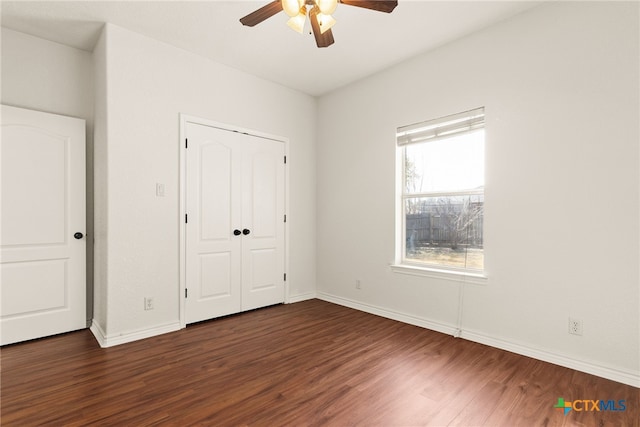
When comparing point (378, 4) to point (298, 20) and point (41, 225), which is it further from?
point (41, 225)

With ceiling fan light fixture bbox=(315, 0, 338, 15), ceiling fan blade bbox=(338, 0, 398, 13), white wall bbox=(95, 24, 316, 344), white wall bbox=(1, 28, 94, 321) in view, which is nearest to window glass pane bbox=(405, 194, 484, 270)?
ceiling fan blade bbox=(338, 0, 398, 13)

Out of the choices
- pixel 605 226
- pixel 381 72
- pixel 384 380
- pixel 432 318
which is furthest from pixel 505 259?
pixel 381 72

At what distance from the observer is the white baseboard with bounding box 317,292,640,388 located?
2.37 meters

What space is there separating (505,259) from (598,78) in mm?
1576

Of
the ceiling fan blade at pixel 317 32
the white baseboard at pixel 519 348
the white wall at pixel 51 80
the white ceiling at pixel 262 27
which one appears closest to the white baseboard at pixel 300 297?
the white baseboard at pixel 519 348

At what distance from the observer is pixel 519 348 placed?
2.84 meters

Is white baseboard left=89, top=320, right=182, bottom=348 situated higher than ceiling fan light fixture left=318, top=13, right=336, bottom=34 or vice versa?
ceiling fan light fixture left=318, top=13, right=336, bottom=34

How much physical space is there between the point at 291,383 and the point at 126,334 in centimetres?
179

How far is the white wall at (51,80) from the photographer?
10.2ft

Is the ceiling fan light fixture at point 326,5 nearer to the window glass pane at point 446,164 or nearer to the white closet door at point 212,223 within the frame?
the window glass pane at point 446,164

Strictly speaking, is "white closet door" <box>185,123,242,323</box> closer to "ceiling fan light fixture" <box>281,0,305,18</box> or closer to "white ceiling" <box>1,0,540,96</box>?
"white ceiling" <box>1,0,540,96</box>

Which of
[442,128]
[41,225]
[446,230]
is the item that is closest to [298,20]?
[442,128]

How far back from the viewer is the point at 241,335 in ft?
10.8

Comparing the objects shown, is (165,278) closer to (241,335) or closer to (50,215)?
(241,335)
